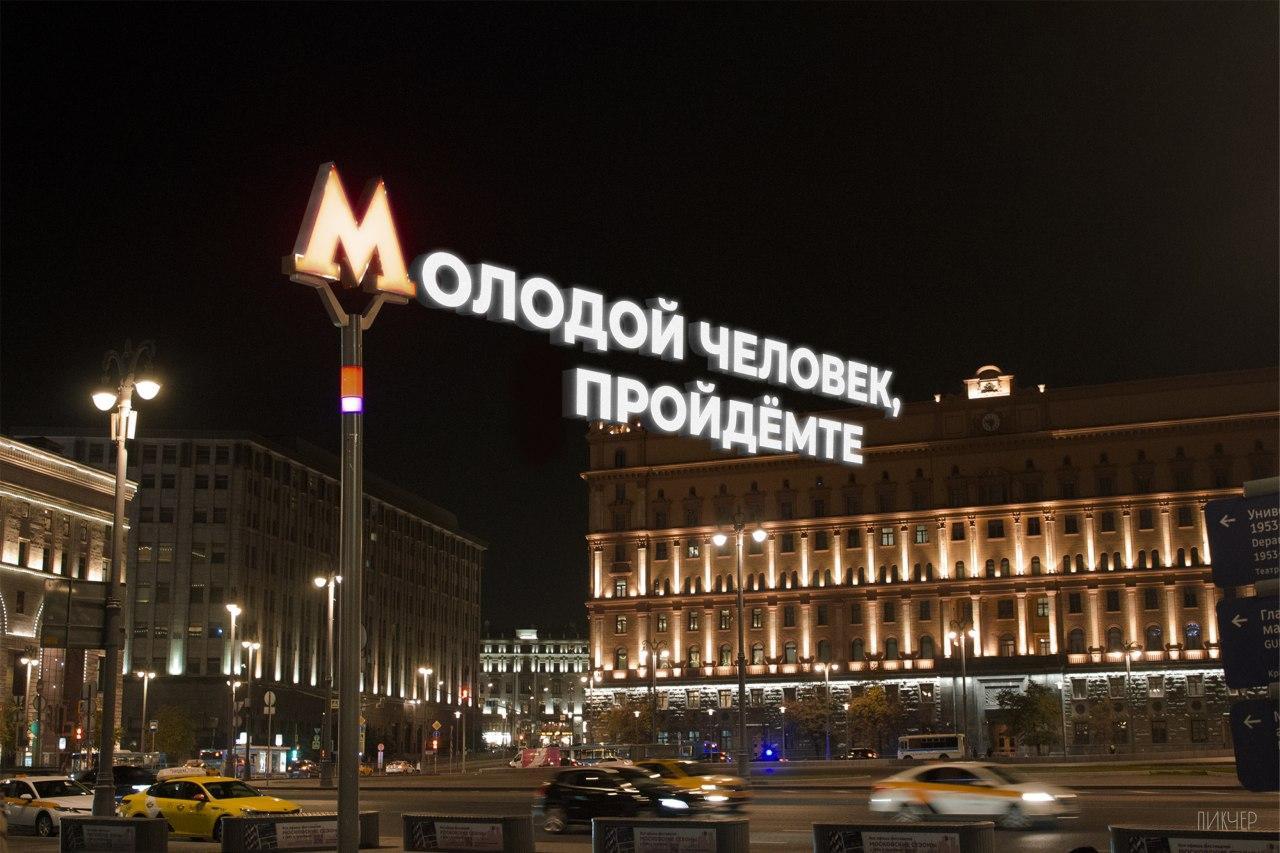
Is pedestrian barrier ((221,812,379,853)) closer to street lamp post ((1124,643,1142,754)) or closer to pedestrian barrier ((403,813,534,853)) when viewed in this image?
pedestrian barrier ((403,813,534,853))

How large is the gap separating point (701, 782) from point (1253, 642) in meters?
27.5

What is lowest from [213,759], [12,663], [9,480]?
[213,759]

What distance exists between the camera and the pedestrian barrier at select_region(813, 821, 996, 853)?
59.0ft

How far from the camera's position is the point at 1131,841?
1652cm

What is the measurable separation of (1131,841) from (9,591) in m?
78.1

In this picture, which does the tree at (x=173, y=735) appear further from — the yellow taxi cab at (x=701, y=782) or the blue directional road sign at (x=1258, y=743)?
the blue directional road sign at (x=1258, y=743)

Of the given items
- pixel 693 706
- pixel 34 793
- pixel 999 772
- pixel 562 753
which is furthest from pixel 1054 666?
pixel 34 793

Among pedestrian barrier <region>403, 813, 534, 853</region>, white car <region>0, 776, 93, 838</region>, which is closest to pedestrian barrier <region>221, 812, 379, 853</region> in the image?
pedestrian barrier <region>403, 813, 534, 853</region>

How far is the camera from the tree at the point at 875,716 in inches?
4163

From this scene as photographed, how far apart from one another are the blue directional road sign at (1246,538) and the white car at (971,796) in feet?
71.7

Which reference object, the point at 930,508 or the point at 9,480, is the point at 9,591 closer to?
the point at 9,480

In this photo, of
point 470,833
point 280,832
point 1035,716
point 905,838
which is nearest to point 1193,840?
point 905,838

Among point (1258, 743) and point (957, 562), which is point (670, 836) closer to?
point (1258, 743)

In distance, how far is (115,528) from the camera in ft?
84.6
